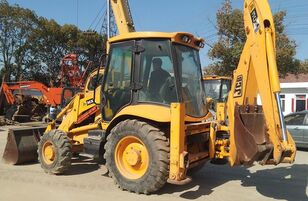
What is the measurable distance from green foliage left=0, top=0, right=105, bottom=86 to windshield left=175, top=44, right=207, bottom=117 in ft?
110

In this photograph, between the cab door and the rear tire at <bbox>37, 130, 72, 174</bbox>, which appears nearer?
the cab door

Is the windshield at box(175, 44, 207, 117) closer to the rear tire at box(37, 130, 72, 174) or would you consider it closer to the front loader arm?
the front loader arm

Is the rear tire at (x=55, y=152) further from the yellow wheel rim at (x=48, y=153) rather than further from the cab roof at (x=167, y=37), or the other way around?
the cab roof at (x=167, y=37)

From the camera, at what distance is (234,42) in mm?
24297

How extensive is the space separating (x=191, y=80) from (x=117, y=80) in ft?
4.60

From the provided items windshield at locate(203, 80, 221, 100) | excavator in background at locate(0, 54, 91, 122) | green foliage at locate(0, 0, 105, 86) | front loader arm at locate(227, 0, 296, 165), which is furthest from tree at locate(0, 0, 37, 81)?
front loader arm at locate(227, 0, 296, 165)

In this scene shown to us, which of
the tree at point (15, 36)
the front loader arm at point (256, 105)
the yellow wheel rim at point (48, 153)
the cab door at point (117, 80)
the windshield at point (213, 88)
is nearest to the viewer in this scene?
the front loader arm at point (256, 105)

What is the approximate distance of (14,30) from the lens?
4131 cm

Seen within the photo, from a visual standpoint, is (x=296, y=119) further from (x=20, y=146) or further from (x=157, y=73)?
(x=20, y=146)

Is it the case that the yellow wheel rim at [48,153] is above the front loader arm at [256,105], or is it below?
below

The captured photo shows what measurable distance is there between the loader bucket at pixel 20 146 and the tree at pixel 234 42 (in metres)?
15.9

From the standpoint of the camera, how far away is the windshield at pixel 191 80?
7.52 meters

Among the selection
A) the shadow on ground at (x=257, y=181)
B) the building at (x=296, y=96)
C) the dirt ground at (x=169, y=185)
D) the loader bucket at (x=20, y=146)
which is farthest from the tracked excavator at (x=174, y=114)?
the building at (x=296, y=96)

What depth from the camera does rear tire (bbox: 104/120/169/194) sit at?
22.3 ft
